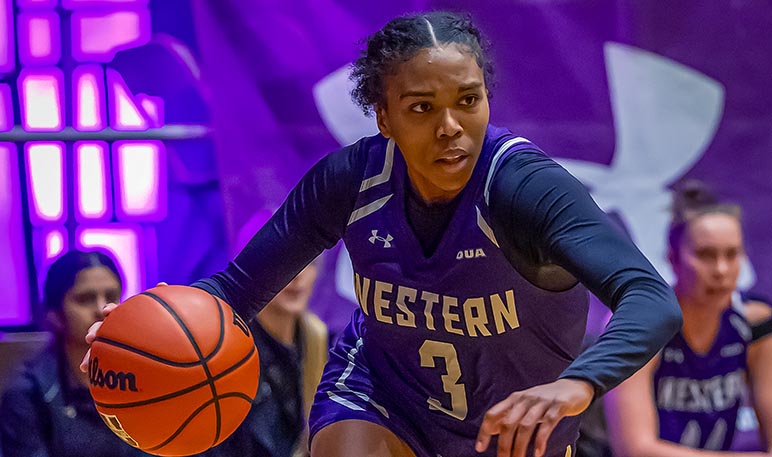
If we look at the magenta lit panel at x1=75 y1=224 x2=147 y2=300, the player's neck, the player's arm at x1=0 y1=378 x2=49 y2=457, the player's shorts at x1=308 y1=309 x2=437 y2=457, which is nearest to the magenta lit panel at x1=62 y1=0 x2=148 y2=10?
the magenta lit panel at x1=75 y1=224 x2=147 y2=300

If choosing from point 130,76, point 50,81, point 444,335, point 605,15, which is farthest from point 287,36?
point 444,335

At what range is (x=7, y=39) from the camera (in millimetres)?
4758

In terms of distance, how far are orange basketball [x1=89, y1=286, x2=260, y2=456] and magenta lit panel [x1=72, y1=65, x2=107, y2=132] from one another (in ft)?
6.63

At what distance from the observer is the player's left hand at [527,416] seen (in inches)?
85.0

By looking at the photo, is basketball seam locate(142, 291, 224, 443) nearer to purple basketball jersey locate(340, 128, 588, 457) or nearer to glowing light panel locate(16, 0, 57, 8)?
purple basketball jersey locate(340, 128, 588, 457)

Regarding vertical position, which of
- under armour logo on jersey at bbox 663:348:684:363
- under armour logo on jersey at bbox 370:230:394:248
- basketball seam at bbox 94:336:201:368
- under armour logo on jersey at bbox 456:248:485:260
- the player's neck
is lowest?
under armour logo on jersey at bbox 663:348:684:363

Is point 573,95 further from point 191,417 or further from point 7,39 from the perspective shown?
point 191,417

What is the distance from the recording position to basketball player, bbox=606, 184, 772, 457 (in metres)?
4.58

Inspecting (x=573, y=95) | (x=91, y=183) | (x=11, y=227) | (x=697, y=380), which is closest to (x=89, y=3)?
(x=91, y=183)

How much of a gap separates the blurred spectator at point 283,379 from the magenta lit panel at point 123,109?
0.92 m

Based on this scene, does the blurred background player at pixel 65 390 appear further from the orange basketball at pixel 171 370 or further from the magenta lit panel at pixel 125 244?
the orange basketball at pixel 171 370

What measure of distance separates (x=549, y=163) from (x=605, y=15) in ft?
7.67

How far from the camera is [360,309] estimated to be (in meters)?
3.22

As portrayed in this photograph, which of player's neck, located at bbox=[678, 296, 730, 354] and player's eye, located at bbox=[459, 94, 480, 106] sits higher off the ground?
player's eye, located at bbox=[459, 94, 480, 106]
